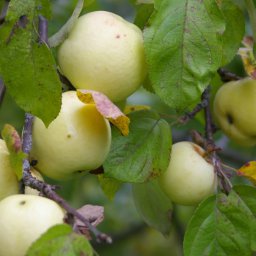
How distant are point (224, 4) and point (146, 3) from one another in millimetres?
155

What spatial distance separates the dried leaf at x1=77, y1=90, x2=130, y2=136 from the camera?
1135 mm

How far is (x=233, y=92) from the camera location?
4.88 ft

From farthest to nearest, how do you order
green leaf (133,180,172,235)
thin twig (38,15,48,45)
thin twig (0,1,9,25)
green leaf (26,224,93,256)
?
green leaf (133,180,172,235)
thin twig (0,1,9,25)
thin twig (38,15,48,45)
green leaf (26,224,93,256)

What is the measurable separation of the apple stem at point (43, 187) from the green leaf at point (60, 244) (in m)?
0.02

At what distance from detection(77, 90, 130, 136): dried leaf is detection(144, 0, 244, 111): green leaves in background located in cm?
10

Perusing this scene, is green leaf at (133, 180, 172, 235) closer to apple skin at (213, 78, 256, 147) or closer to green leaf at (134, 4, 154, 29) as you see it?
apple skin at (213, 78, 256, 147)

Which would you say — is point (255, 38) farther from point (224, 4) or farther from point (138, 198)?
point (138, 198)

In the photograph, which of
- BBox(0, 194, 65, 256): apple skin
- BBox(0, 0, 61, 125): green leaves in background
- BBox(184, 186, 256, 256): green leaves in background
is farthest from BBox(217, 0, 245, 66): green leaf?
BBox(0, 194, 65, 256): apple skin

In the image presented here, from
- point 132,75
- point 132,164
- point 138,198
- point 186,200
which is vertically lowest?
point 138,198

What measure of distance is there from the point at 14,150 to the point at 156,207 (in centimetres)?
60

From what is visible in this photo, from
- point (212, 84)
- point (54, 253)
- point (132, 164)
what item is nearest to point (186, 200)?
point (132, 164)

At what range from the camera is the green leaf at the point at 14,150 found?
1.08m

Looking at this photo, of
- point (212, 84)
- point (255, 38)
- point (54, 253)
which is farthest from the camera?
point (212, 84)

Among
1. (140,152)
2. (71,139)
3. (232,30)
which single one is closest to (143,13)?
(232,30)
